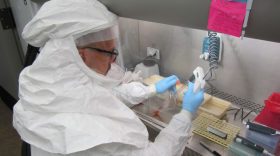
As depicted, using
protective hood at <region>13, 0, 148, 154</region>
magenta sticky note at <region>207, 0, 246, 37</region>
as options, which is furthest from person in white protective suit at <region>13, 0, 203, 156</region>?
magenta sticky note at <region>207, 0, 246, 37</region>

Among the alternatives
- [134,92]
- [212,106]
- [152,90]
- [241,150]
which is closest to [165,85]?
[152,90]

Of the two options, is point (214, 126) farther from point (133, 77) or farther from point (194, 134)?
point (133, 77)

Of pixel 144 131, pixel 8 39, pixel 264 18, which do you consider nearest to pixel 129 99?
pixel 144 131

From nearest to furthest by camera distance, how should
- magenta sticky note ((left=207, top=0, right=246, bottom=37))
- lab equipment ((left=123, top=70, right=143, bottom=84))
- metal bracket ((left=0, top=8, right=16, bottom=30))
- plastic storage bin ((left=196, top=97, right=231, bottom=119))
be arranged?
magenta sticky note ((left=207, top=0, right=246, bottom=37)) < plastic storage bin ((left=196, top=97, right=231, bottom=119)) < lab equipment ((left=123, top=70, right=143, bottom=84)) < metal bracket ((left=0, top=8, right=16, bottom=30))

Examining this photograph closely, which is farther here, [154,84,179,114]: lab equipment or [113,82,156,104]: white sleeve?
[113,82,156,104]: white sleeve

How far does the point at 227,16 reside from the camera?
2.13 feet

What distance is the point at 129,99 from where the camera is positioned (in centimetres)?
133

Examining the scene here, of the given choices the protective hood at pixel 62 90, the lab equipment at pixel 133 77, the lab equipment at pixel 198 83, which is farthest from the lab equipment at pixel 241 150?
the lab equipment at pixel 133 77

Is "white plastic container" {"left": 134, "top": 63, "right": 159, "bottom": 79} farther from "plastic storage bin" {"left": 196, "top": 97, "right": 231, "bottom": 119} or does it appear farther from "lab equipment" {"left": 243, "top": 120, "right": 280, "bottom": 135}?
"lab equipment" {"left": 243, "top": 120, "right": 280, "bottom": 135}

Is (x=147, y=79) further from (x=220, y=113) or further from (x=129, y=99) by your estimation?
(x=220, y=113)

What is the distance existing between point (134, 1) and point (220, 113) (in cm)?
79

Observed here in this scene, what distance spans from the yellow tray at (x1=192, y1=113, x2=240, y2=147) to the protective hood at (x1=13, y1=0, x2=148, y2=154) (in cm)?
37

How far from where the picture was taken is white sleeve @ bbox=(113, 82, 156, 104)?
1.31 meters

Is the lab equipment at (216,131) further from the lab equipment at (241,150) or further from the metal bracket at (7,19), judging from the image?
the metal bracket at (7,19)
